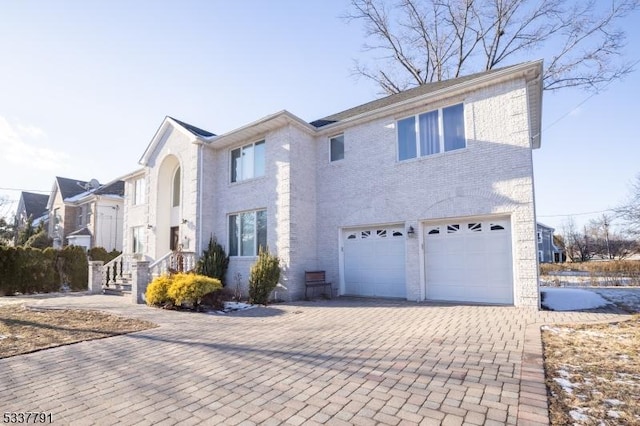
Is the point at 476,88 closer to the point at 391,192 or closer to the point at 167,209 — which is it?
the point at 391,192

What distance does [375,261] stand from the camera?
37.2 ft

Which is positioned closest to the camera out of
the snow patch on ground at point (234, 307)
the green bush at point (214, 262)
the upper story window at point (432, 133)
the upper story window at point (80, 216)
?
the snow patch on ground at point (234, 307)

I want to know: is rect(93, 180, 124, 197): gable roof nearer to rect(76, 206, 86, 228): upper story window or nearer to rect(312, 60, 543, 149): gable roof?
rect(76, 206, 86, 228): upper story window

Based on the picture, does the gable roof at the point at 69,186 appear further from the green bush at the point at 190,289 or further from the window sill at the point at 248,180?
the green bush at the point at 190,289

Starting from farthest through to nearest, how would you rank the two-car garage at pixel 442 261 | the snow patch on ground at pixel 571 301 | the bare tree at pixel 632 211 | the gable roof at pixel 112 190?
the gable roof at pixel 112 190
the bare tree at pixel 632 211
the two-car garage at pixel 442 261
the snow patch on ground at pixel 571 301

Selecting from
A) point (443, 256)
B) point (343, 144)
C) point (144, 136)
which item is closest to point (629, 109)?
point (443, 256)

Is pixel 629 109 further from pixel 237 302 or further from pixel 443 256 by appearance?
pixel 237 302

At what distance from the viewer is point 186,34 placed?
9.62m

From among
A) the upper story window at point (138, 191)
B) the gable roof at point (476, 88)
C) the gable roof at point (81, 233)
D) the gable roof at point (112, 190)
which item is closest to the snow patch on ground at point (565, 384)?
the gable roof at point (476, 88)

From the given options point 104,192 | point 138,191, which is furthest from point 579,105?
point 104,192

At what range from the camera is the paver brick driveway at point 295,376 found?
9.79ft

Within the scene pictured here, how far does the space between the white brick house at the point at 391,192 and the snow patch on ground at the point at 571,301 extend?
2.56 feet

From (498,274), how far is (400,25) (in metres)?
18.1

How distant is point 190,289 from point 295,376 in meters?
5.90
